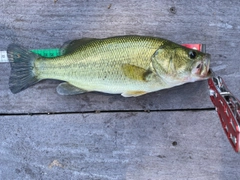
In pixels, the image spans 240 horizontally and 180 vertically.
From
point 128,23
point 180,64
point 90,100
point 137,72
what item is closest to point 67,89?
point 90,100

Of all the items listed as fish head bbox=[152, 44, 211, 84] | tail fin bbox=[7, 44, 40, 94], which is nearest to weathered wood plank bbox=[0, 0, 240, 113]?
tail fin bbox=[7, 44, 40, 94]

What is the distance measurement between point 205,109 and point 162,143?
407 mm

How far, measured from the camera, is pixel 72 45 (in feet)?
6.24

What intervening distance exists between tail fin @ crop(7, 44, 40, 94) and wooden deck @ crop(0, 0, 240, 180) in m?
0.13

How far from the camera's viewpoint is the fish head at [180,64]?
169cm

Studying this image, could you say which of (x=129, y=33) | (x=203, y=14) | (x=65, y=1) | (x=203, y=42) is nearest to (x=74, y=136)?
(x=129, y=33)

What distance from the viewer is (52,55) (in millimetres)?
1975

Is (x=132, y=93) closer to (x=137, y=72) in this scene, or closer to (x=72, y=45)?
(x=137, y=72)

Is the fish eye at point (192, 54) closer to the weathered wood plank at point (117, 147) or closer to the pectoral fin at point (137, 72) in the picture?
the pectoral fin at point (137, 72)

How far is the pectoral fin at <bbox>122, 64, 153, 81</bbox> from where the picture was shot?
1729 mm

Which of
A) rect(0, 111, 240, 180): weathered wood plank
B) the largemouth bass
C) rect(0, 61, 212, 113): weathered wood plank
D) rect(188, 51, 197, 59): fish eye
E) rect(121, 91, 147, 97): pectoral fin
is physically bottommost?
rect(0, 111, 240, 180): weathered wood plank

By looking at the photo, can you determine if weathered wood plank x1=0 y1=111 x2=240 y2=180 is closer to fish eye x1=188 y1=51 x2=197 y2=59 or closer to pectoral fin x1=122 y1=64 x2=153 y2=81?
pectoral fin x1=122 y1=64 x2=153 y2=81

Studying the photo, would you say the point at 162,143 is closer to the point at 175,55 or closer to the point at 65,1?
the point at 175,55

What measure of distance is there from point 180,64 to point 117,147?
2.60ft
